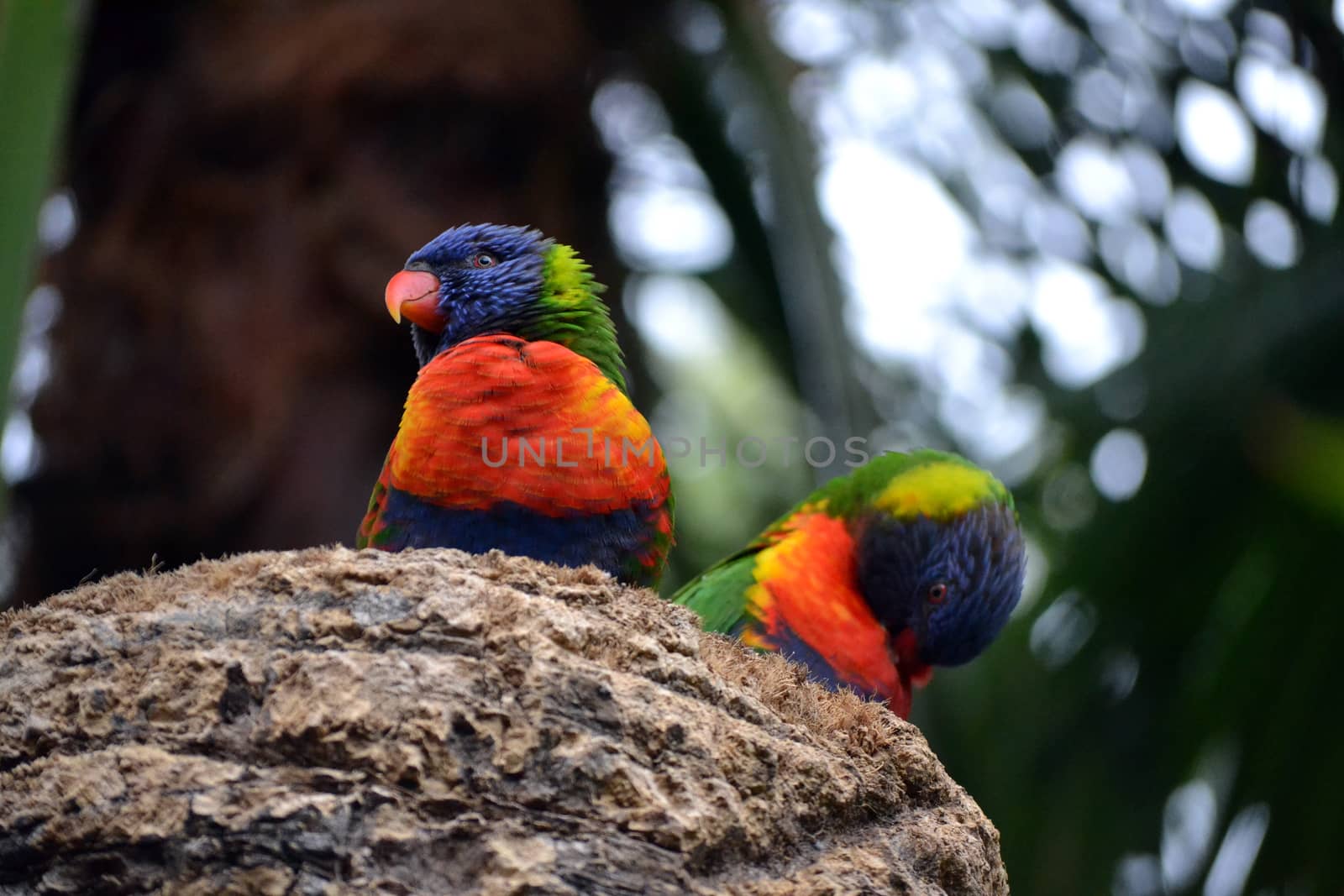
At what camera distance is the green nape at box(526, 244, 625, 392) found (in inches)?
119

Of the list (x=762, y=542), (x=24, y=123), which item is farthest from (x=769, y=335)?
(x=24, y=123)

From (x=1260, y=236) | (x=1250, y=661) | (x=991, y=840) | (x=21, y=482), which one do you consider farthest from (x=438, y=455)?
(x=1260, y=236)

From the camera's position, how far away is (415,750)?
1.68 metres

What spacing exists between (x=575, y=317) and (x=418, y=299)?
0.37 meters

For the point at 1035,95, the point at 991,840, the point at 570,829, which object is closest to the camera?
the point at 570,829

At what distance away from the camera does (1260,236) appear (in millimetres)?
4398

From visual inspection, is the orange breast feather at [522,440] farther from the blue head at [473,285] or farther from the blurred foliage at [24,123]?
the blurred foliage at [24,123]

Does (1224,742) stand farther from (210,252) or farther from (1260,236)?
(210,252)

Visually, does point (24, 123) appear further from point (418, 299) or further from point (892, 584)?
point (892, 584)

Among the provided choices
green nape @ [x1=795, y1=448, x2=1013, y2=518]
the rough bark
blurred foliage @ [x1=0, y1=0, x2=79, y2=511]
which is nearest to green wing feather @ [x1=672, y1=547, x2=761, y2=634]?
green nape @ [x1=795, y1=448, x2=1013, y2=518]

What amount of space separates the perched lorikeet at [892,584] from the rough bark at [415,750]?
135 cm

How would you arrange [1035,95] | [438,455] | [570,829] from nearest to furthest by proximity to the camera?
[570,829] < [438,455] < [1035,95]

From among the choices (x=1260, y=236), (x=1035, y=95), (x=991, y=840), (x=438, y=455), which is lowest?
(x=991, y=840)

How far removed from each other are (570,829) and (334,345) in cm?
296
